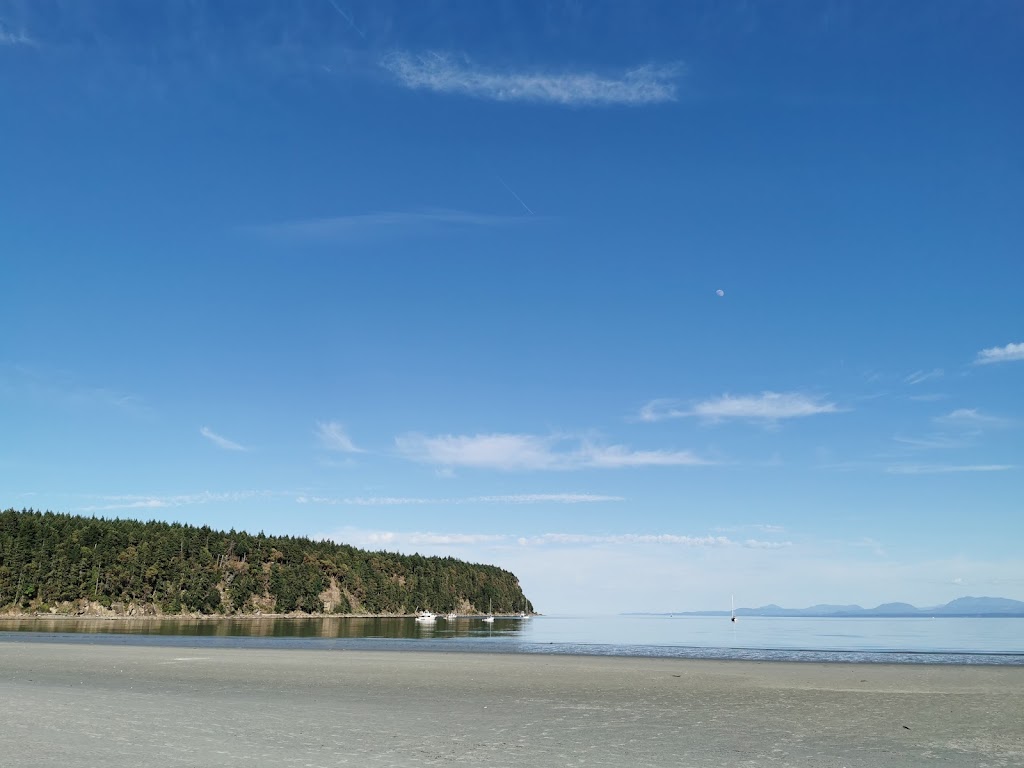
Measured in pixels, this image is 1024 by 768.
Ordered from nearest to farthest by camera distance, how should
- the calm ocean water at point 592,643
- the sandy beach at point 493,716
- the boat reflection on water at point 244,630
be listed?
the sandy beach at point 493,716 → the calm ocean water at point 592,643 → the boat reflection on water at point 244,630

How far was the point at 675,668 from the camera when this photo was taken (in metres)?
45.2

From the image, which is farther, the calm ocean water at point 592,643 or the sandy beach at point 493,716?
the calm ocean water at point 592,643

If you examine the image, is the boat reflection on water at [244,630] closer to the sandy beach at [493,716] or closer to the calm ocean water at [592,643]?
the calm ocean water at [592,643]

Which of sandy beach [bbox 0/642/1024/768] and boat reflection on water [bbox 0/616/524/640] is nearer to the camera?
sandy beach [bbox 0/642/1024/768]

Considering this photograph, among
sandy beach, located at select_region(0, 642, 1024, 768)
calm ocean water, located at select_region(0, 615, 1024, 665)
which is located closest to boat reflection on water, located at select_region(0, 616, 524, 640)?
calm ocean water, located at select_region(0, 615, 1024, 665)

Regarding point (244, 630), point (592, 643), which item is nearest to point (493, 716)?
point (592, 643)

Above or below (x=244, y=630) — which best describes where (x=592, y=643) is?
above

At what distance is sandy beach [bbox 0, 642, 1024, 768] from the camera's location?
1572 centimetres

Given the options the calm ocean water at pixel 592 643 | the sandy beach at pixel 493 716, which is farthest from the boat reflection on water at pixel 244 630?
the sandy beach at pixel 493 716

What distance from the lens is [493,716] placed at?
22.3 metres

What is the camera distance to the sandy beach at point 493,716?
1572 cm

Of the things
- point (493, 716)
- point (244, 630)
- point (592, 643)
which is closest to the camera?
point (493, 716)

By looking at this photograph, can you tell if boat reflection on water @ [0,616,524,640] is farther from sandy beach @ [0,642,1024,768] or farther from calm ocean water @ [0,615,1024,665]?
sandy beach @ [0,642,1024,768]

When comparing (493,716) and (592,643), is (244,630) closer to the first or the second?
(592,643)
